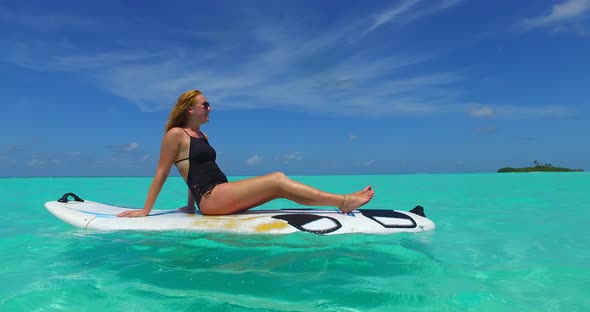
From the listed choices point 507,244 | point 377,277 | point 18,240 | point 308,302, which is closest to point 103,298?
point 308,302

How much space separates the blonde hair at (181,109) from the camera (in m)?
4.37

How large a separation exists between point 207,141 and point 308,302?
9.02ft

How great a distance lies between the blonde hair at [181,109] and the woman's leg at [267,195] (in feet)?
2.84

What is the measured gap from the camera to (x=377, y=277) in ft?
9.30

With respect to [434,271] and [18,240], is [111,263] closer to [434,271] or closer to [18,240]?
[18,240]

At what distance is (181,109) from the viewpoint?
4367mm

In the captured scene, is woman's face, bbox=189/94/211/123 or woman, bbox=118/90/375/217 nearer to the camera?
woman, bbox=118/90/375/217

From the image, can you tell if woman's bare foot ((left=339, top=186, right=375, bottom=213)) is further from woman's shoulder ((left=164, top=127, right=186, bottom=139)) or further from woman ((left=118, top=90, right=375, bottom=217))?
woman's shoulder ((left=164, top=127, right=186, bottom=139))

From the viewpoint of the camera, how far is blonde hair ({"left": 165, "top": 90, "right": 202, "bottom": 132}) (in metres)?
4.37

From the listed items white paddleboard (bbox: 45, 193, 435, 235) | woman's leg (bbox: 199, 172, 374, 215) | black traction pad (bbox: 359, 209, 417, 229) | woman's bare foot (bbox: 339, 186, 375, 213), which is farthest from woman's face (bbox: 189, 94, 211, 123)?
black traction pad (bbox: 359, 209, 417, 229)

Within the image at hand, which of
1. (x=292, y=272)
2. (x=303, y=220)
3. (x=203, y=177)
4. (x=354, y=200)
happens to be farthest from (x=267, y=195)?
(x=292, y=272)

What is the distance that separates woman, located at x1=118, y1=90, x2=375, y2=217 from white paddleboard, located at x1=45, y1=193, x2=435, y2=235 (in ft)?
0.50

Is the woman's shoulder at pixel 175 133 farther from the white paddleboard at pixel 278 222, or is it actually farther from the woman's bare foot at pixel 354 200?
the woman's bare foot at pixel 354 200

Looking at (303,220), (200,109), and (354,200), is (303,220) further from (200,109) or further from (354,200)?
(200,109)
